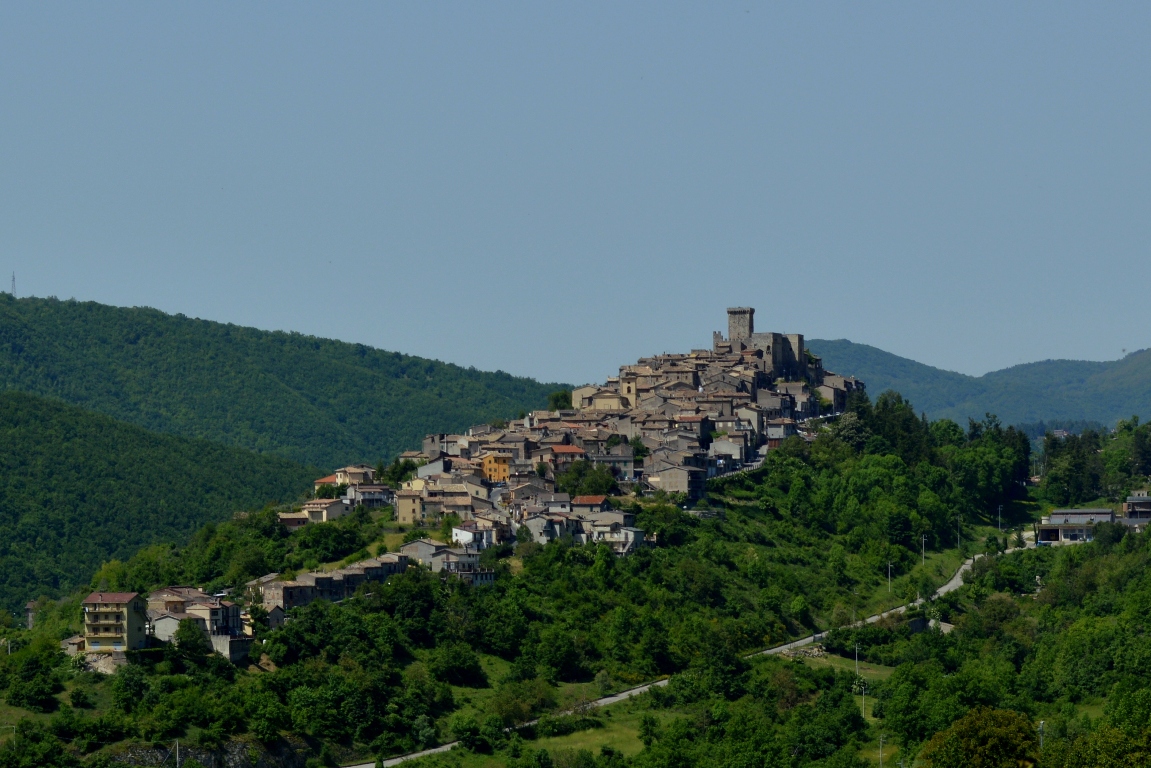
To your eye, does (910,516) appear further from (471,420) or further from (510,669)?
(471,420)

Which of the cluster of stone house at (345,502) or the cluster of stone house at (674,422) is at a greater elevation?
the cluster of stone house at (674,422)

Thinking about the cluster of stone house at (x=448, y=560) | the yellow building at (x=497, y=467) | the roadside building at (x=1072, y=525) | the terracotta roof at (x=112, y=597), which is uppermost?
the yellow building at (x=497, y=467)

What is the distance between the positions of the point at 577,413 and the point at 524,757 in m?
37.5

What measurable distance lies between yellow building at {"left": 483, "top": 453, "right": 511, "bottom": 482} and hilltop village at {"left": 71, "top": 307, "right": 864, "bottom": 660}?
6 cm

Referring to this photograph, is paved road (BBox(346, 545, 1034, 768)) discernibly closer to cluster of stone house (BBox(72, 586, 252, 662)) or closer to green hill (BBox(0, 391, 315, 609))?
cluster of stone house (BBox(72, 586, 252, 662))

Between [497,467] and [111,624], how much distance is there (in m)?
25.8

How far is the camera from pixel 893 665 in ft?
246

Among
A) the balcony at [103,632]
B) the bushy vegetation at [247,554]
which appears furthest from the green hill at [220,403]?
the balcony at [103,632]

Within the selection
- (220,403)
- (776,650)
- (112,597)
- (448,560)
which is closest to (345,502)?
(448,560)

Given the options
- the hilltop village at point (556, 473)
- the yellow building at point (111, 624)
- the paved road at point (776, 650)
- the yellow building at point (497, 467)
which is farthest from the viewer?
the yellow building at point (497, 467)

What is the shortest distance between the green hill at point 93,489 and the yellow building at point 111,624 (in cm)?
3644

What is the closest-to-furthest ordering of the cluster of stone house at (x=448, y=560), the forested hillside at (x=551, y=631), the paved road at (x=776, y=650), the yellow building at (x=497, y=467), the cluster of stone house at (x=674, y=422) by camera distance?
the forested hillside at (x=551, y=631) → the paved road at (x=776, y=650) → the cluster of stone house at (x=448, y=560) → the yellow building at (x=497, y=467) → the cluster of stone house at (x=674, y=422)

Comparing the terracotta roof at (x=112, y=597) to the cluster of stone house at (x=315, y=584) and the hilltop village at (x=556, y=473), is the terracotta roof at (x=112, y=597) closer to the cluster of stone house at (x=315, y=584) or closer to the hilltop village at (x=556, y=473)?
the hilltop village at (x=556, y=473)

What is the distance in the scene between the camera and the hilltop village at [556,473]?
67.1m
